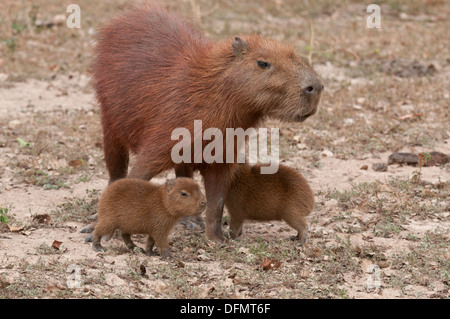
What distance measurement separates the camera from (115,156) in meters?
5.86

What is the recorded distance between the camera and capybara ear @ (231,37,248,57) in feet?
15.9

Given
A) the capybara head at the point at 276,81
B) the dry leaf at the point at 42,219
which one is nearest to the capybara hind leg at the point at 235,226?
the capybara head at the point at 276,81

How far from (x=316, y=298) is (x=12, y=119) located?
4822mm

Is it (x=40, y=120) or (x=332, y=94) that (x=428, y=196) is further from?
(x=40, y=120)

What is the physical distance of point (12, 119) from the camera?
25.8ft

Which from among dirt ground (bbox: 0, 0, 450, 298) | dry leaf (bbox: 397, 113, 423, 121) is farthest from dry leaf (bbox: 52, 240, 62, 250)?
dry leaf (bbox: 397, 113, 423, 121)

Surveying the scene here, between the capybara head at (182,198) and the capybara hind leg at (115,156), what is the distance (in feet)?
3.42

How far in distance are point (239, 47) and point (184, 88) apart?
0.52 m

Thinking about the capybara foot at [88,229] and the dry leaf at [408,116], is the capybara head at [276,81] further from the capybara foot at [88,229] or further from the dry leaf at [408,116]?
the dry leaf at [408,116]

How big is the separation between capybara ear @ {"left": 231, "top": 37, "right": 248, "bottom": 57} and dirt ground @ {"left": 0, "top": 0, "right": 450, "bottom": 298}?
4.78ft

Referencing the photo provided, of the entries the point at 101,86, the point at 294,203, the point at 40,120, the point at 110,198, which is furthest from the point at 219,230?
the point at 40,120

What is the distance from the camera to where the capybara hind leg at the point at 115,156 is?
5766 millimetres

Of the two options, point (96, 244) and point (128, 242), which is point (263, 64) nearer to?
point (128, 242)

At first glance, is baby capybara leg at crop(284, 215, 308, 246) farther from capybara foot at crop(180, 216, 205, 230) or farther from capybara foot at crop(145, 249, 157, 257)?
capybara foot at crop(145, 249, 157, 257)
